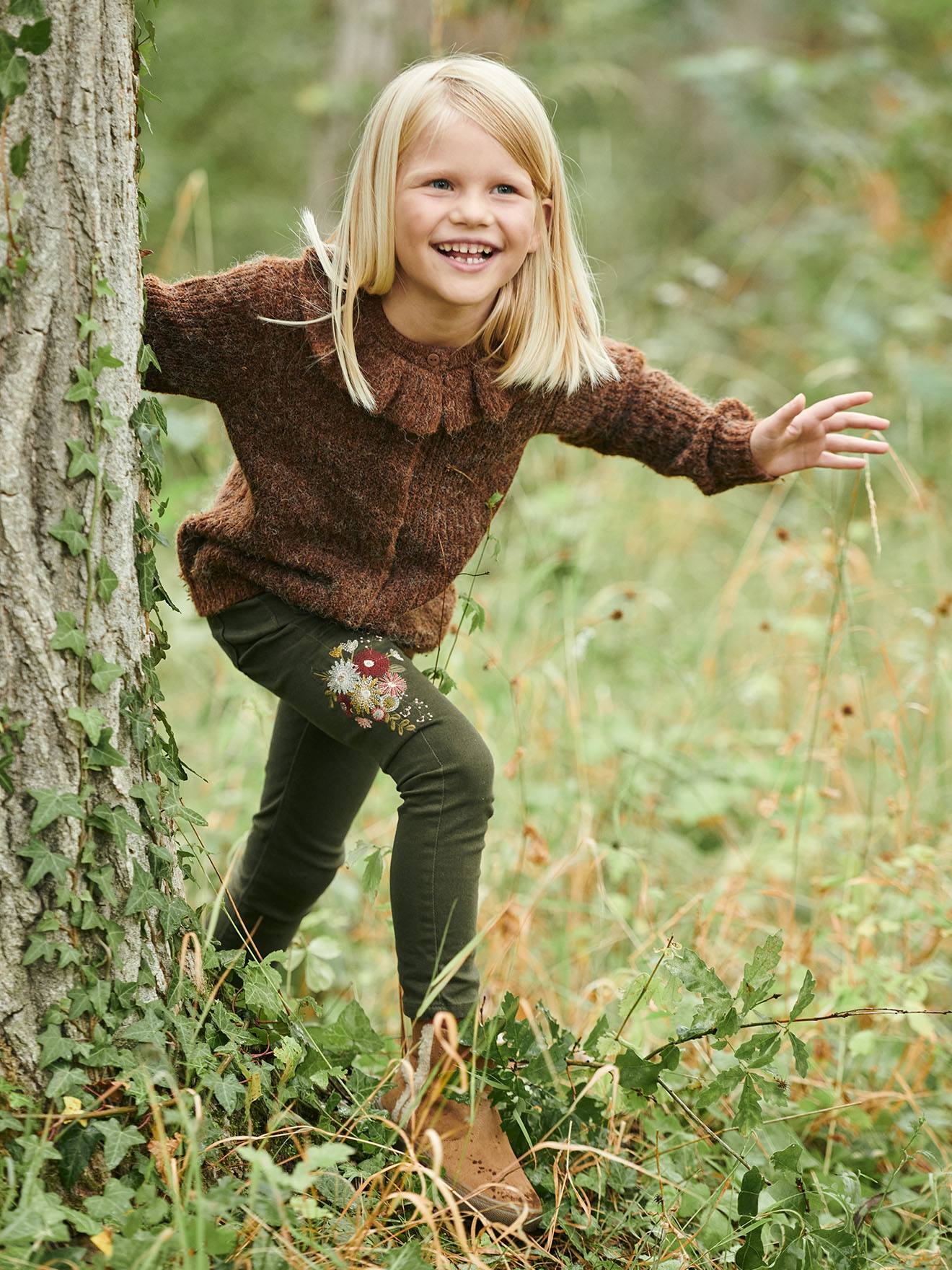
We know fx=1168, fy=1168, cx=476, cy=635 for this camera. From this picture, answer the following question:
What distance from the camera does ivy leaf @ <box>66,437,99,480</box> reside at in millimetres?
1443

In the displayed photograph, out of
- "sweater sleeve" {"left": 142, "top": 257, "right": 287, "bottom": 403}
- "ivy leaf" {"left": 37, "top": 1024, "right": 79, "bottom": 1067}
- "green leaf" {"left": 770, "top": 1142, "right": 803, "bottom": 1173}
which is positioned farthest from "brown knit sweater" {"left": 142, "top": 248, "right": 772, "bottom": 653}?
"green leaf" {"left": 770, "top": 1142, "right": 803, "bottom": 1173}

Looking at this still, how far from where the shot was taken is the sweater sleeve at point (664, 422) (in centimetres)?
204

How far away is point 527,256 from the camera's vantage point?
6.57 ft

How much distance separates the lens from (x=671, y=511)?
4828mm

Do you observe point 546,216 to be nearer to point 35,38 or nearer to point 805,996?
point 35,38

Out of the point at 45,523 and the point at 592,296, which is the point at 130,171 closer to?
the point at 45,523

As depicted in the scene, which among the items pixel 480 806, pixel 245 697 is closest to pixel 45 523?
pixel 480 806

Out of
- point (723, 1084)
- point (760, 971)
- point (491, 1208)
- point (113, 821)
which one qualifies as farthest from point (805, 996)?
point (113, 821)

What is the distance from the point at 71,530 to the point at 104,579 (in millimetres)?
80

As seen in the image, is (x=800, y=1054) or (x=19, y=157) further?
(x=800, y=1054)

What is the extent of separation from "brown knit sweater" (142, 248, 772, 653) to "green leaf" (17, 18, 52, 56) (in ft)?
1.34

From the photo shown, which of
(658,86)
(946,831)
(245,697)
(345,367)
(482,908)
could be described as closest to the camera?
(345,367)

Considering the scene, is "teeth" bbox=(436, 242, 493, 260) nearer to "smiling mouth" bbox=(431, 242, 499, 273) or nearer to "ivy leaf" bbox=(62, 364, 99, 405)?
"smiling mouth" bbox=(431, 242, 499, 273)

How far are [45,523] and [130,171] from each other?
0.48 meters
